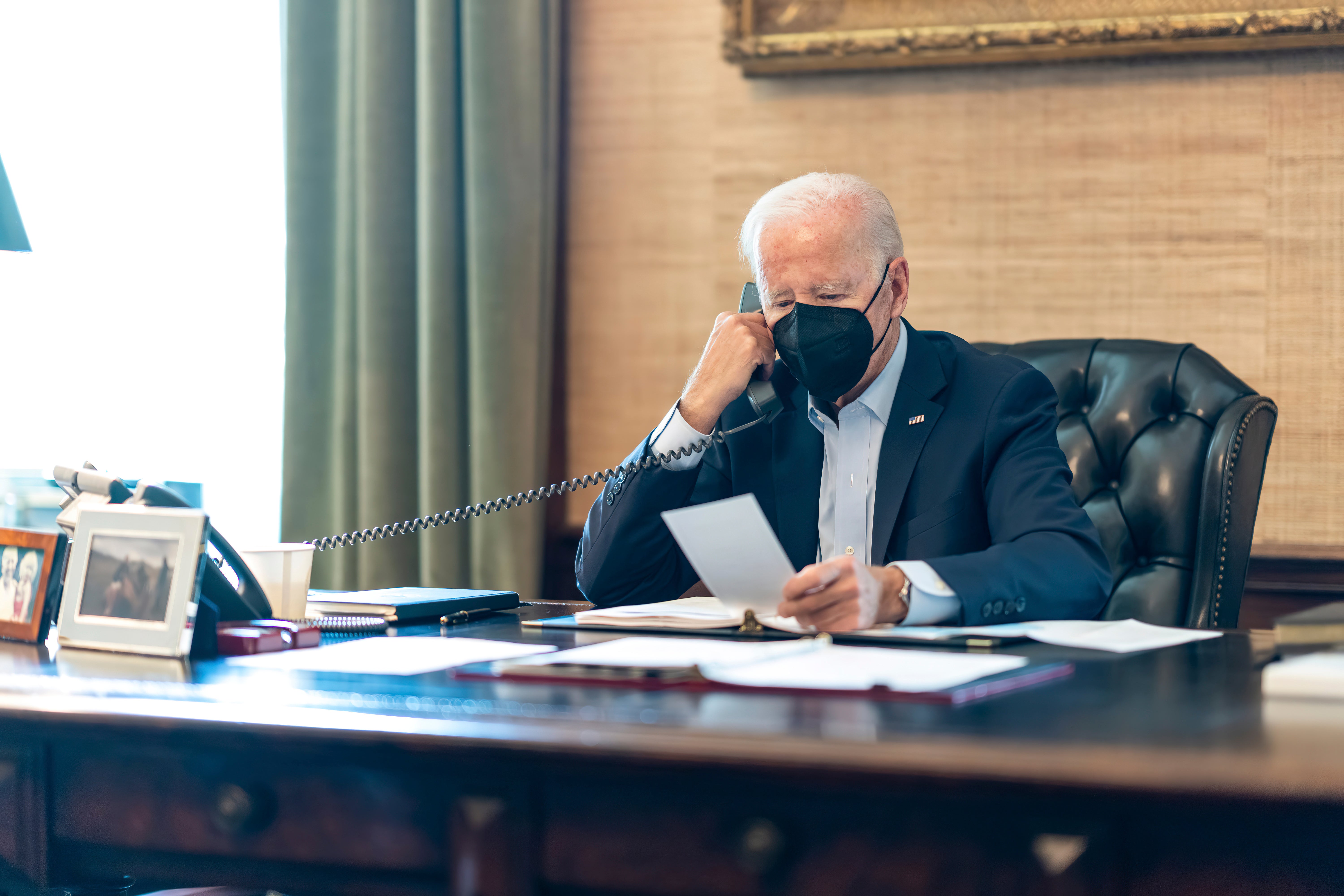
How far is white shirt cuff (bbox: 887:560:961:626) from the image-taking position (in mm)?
1474

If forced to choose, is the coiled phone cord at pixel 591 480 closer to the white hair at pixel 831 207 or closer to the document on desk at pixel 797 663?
the white hair at pixel 831 207

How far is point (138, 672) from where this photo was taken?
1.21m

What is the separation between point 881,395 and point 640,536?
1.56 ft

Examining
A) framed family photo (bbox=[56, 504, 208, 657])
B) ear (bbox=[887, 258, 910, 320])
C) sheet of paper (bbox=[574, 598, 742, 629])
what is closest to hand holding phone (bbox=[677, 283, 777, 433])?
ear (bbox=[887, 258, 910, 320])

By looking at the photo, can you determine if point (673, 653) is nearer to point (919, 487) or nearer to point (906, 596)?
point (906, 596)

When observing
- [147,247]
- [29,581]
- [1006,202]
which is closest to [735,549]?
[29,581]

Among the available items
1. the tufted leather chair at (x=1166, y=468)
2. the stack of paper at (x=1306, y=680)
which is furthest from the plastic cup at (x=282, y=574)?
the tufted leather chair at (x=1166, y=468)

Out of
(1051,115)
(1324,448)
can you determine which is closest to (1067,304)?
(1051,115)

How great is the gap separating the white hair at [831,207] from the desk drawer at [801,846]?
1259 mm

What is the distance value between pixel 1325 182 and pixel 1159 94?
395mm

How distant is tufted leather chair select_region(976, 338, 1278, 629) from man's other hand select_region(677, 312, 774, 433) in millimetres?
524

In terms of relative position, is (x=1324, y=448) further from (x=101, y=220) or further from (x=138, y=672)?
(x=101, y=220)

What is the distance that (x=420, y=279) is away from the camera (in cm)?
299

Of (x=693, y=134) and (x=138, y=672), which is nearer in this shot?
(x=138, y=672)
